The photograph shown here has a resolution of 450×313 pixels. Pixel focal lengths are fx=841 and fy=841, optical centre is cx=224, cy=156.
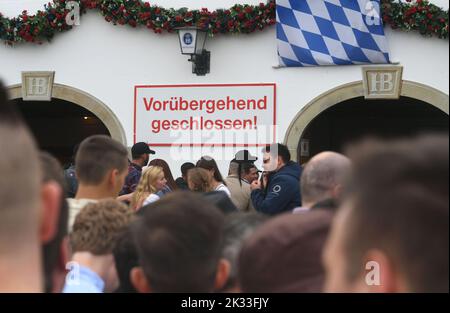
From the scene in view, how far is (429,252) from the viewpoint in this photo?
1.08 meters

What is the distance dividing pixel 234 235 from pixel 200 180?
3.60 meters

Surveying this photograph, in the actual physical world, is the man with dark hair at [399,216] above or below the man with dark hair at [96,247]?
above

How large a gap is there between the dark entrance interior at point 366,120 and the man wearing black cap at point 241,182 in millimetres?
4081

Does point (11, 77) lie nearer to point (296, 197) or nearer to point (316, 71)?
point (316, 71)

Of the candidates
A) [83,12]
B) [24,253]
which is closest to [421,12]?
[83,12]

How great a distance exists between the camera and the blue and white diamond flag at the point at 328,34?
30.1 feet

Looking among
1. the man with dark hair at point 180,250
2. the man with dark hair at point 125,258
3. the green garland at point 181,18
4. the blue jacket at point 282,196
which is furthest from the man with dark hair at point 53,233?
the green garland at point 181,18

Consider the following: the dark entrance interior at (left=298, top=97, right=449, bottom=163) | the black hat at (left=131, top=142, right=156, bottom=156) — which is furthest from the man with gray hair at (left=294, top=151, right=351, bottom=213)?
the dark entrance interior at (left=298, top=97, right=449, bottom=163)

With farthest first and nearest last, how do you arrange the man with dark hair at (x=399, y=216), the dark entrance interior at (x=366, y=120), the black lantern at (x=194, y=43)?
the dark entrance interior at (x=366, y=120) → the black lantern at (x=194, y=43) → the man with dark hair at (x=399, y=216)

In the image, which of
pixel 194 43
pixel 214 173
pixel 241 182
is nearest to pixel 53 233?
pixel 214 173

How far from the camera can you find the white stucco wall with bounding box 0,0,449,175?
9156 mm

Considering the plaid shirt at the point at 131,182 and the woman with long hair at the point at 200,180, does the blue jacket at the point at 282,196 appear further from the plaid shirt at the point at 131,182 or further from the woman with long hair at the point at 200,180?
the plaid shirt at the point at 131,182

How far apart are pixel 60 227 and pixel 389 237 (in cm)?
57
